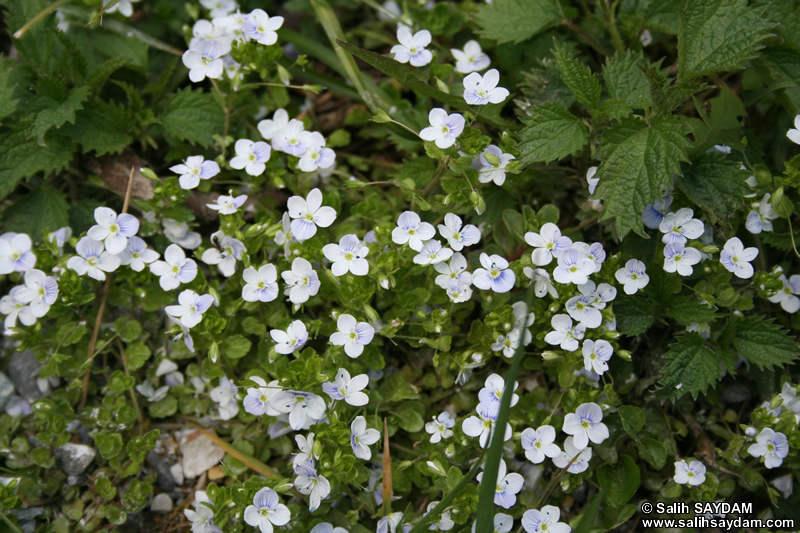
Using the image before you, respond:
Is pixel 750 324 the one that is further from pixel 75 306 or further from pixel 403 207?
pixel 75 306

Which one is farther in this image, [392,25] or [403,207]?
[392,25]

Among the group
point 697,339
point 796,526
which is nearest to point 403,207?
point 697,339

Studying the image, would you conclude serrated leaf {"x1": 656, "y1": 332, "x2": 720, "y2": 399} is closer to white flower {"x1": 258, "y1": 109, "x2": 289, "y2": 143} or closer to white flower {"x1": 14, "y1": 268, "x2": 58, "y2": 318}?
white flower {"x1": 258, "y1": 109, "x2": 289, "y2": 143}

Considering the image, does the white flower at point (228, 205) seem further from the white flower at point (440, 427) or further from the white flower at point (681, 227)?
the white flower at point (681, 227)

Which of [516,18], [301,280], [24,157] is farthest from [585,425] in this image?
[24,157]

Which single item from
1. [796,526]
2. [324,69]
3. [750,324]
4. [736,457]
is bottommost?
[796,526]
